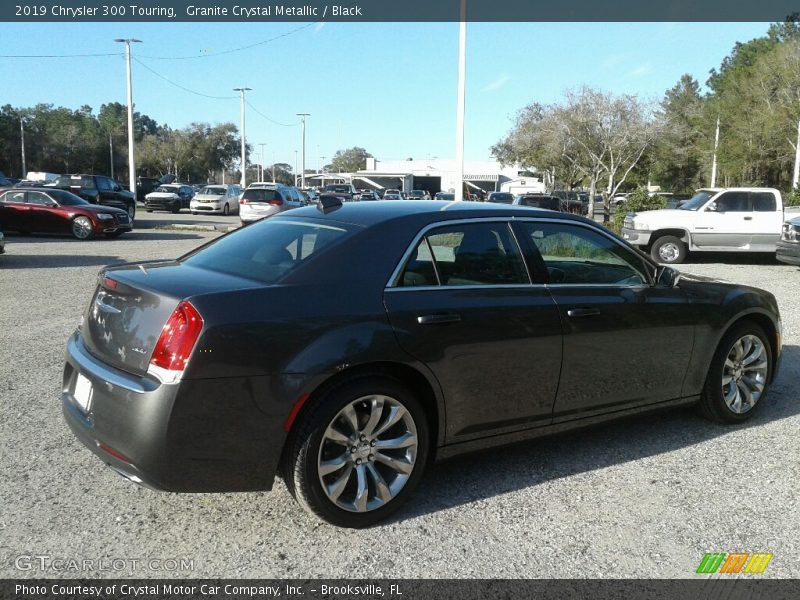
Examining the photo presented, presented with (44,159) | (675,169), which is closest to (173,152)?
(44,159)

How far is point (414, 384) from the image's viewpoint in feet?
12.1

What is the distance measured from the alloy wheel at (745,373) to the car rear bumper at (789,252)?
10497mm

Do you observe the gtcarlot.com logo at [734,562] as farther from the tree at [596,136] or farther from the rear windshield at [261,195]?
the tree at [596,136]

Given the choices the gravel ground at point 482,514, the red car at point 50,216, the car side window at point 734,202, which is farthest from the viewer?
the red car at point 50,216

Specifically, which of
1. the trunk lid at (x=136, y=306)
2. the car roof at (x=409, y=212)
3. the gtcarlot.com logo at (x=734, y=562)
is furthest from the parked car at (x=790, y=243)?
the trunk lid at (x=136, y=306)

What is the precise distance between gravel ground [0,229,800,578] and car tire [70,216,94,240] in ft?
52.0

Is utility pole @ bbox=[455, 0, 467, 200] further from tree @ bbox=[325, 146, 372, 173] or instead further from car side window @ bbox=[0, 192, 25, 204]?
tree @ bbox=[325, 146, 372, 173]

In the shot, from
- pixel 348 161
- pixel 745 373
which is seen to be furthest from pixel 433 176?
pixel 745 373

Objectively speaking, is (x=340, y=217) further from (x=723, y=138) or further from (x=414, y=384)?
(x=723, y=138)

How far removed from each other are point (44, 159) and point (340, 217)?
86.3m

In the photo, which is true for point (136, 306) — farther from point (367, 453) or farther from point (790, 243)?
point (790, 243)

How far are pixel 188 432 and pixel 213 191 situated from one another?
36973 millimetres

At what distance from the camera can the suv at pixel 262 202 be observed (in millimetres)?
25422

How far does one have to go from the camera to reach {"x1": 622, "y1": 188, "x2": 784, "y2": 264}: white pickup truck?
16453 mm
